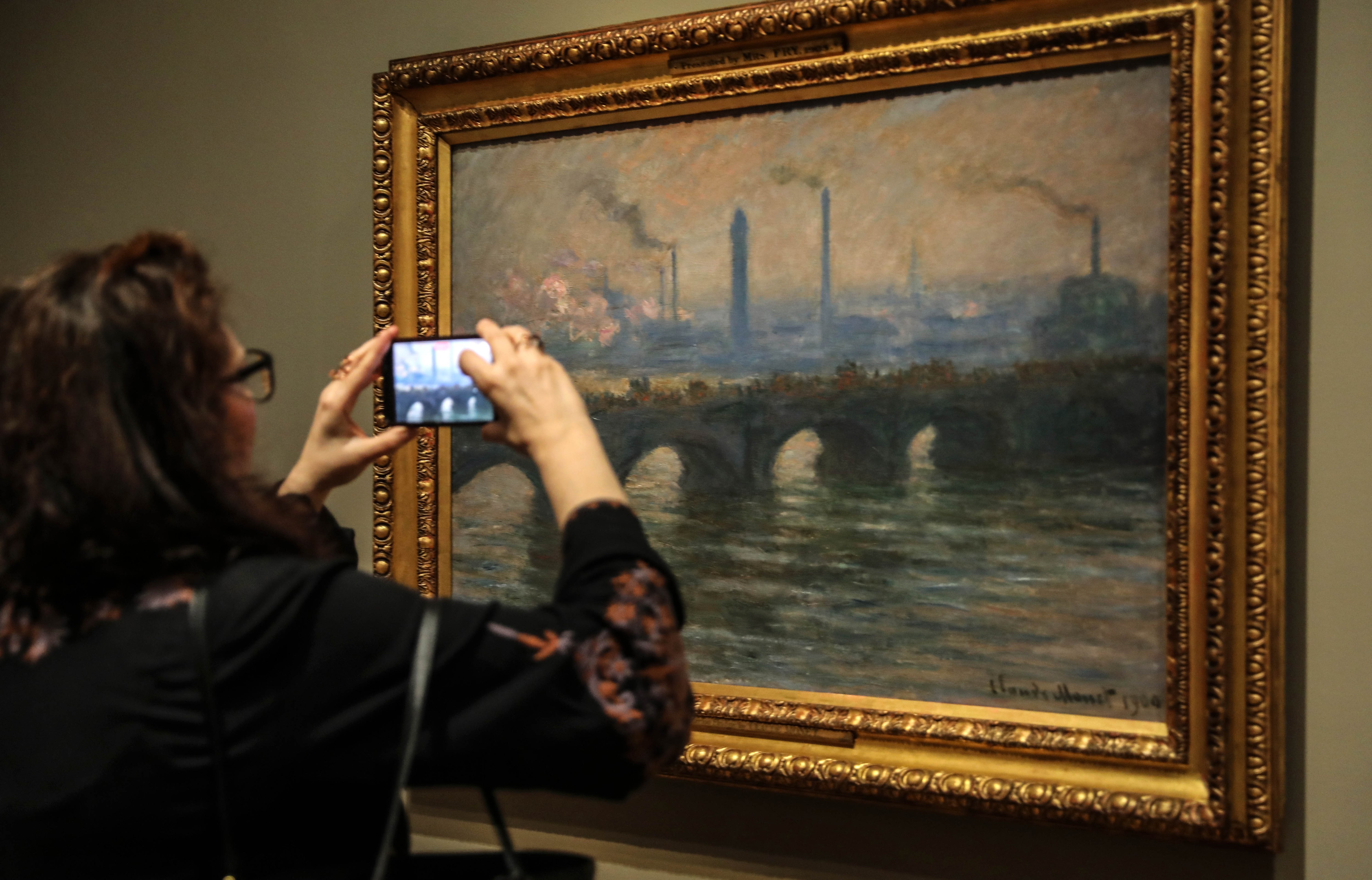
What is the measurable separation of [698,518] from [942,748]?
17.1 inches

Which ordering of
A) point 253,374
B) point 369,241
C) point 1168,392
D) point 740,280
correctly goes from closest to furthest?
point 253,374 < point 1168,392 < point 740,280 < point 369,241

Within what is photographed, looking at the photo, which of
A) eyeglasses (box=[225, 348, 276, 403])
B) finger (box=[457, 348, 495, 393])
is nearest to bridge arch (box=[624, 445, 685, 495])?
finger (box=[457, 348, 495, 393])

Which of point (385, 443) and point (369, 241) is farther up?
point (369, 241)

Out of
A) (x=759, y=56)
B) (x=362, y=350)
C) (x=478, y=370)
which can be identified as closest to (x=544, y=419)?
(x=478, y=370)

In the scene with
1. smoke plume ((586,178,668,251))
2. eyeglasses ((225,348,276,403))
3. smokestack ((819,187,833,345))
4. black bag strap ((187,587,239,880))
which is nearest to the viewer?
black bag strap ((187,587,239,880))

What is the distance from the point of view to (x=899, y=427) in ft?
4.32

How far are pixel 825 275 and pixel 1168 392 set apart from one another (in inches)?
17.3

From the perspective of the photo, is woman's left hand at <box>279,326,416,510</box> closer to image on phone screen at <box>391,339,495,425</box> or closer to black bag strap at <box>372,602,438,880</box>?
image on phone screen at <box>391,339,495,425</box>

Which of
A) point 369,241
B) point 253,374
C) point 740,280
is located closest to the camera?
point 253,374

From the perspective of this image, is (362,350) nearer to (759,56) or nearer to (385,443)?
(385,443)

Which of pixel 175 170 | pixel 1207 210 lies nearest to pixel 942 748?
pixel 1207 210

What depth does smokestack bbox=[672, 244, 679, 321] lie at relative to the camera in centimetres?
144

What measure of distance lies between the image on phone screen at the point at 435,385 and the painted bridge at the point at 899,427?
1.07 feet
